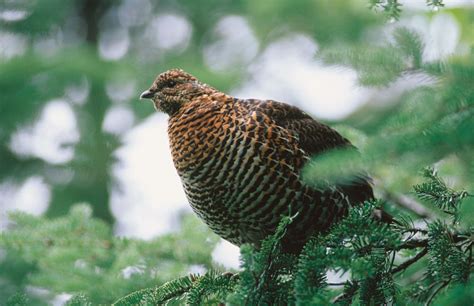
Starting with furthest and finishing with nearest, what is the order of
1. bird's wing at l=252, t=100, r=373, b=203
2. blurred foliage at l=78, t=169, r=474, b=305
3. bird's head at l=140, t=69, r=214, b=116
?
bird's head at l=140, t=69, r=214, b=116, bird's wing at l=252, t=100, r=373, b=203, blurred foliage at l=78, t=169, r=474, b=305

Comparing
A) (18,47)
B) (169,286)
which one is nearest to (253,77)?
(18,47)

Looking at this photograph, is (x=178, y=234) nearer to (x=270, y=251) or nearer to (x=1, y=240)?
(x=1, y=240)

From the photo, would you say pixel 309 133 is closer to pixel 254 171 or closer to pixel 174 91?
pixel 254 171

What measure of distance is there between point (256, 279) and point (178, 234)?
7.88ft

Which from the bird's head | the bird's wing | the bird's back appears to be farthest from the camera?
the bird's head

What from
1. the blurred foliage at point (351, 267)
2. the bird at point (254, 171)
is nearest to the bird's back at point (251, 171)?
the bird at point (254, 171)

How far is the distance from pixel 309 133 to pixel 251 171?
642 mm

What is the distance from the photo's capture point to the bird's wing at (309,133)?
4.27 m

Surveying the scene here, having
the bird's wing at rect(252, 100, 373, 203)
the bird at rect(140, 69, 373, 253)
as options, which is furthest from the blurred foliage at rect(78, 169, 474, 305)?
the bird's wing at rect(252, 100, 373, 203)

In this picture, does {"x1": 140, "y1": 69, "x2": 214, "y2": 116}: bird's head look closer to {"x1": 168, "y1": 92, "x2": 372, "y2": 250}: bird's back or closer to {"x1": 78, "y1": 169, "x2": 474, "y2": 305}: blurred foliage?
{"x1": 168, "y1": 92, "x2": 372, "y2": 250}: bird's back

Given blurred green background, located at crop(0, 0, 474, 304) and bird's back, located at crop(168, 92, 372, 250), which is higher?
blurred green background, located at crop(0, 0, 474, 304)

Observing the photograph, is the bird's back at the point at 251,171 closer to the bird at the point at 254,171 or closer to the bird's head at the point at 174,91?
the bird at the point at 254,171

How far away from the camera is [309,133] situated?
440 centimetres

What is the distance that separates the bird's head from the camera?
477 cm
